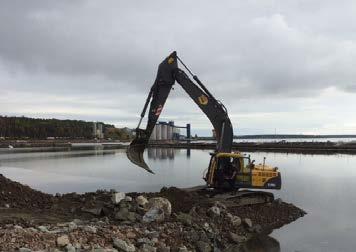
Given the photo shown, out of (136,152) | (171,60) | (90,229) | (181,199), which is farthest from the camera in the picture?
(171,60)

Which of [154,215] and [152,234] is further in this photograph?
[154,215]

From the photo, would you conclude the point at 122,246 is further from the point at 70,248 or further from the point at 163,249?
the point at 70,248

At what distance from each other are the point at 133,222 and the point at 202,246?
2147 mm

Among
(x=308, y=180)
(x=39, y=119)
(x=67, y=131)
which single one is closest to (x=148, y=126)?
(x=308, y=180)

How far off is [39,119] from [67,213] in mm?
185697

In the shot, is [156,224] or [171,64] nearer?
[156,224]

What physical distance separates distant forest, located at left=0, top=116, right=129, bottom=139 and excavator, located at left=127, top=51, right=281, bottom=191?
157306 millimetres

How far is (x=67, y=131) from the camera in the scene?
18438 centimetres

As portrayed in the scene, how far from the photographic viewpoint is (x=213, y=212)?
16.1 metres

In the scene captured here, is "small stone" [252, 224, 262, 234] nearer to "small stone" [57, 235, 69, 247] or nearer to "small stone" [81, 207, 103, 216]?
"small stone" [81, 207, 103, 216]

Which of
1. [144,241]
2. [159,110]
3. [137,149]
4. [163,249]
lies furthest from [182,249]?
[159,110]

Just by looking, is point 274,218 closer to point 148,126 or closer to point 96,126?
point 148,126

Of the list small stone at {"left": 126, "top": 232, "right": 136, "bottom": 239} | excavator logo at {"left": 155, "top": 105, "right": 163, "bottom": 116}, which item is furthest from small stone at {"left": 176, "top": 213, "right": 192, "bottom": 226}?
excavator logo at {"left": 155, "top": 105, "right": 163, "bottom": 116}

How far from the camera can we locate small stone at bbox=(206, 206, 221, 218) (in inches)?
631
